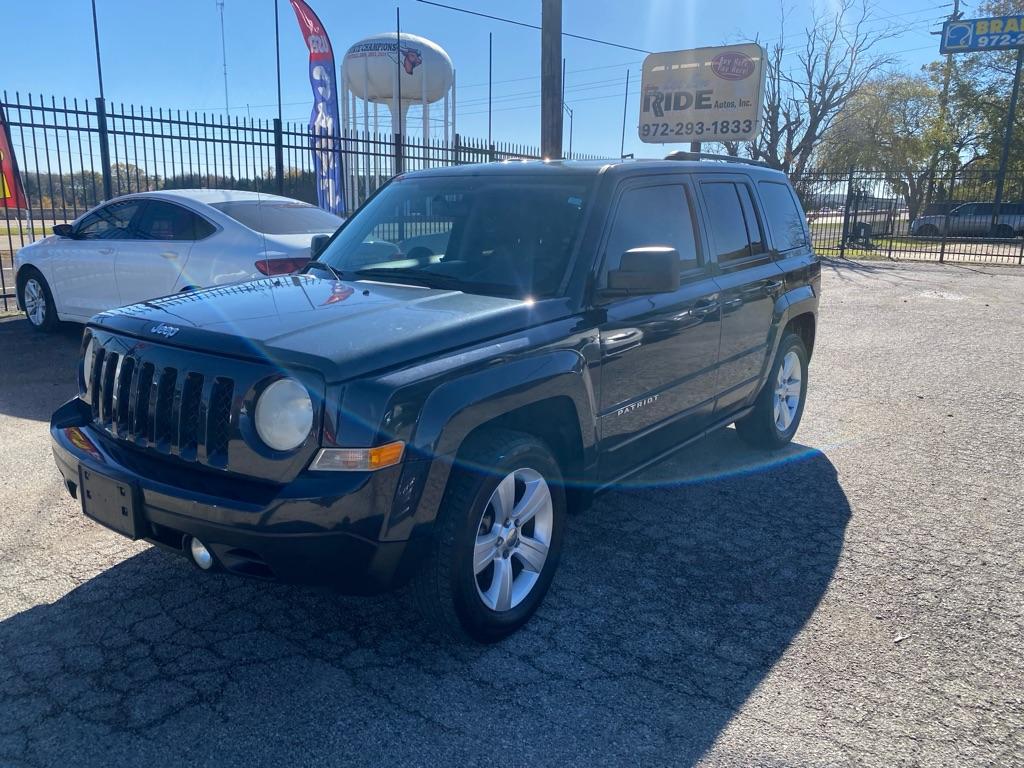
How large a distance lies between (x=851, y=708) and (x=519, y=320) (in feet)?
6.10

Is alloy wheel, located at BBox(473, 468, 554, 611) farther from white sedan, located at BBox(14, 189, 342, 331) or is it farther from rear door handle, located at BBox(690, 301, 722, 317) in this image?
white sedan, located at BBox(14, 189, 342, 331)

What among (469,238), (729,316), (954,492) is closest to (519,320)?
(469,238)

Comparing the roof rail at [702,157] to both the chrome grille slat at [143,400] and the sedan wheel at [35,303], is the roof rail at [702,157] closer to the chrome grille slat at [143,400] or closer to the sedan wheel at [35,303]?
the chrome grille slat at [143,400]

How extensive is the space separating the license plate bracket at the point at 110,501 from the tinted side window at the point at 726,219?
3.30 meters

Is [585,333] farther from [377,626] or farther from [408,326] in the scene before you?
[377,626]

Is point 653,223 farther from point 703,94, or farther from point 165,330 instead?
point 703,94

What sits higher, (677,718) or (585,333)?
(585,333)

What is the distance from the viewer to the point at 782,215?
5.65m

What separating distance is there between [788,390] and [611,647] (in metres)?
3.25

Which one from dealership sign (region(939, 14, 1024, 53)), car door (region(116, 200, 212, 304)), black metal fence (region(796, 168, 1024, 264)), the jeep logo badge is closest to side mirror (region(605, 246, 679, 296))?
the jeep logo badge

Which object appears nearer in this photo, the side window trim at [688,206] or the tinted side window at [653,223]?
the side window trim at [688,206]

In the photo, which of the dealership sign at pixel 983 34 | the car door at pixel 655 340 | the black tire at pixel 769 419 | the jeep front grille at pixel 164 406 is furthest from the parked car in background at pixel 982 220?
the jeep front grille at pixel 164 406

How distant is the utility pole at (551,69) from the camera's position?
38.9 ft

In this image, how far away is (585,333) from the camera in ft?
11.4
